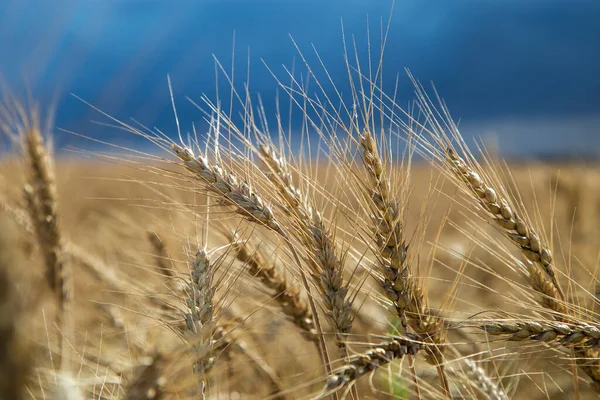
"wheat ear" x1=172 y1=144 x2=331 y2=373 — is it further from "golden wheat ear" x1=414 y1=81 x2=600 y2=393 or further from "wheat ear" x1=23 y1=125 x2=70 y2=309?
"wheat ear" x1=23 y1=125 x2=70 y2=309

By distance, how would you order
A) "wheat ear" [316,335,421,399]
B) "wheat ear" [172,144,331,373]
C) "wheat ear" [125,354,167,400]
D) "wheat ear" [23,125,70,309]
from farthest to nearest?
1. "wheat ear" [23,125,70,309]
2. "wheat ear" [125,354,167,400]
3. "wheat ear" [172,144,331,373]
4. "wheat ear" [316,335,421,399]

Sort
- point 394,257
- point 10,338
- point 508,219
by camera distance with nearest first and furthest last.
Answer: point 394,257 → point 508,219 → point 10,338

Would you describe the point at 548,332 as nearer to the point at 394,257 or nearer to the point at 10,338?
the point at 394,257

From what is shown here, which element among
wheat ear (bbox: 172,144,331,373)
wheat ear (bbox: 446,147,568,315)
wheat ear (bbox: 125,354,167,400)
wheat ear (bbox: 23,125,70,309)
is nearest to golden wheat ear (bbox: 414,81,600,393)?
wheat ear (bbox: 446,147,568,315)

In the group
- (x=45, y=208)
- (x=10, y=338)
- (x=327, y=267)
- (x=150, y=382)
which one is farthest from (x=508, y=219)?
(x=45, y=208)

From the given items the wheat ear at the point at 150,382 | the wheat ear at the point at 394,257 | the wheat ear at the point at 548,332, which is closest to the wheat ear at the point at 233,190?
the wheat ear at the point at 394,257

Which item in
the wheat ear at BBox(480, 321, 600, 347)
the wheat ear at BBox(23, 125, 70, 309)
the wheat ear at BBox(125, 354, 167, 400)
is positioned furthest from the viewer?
the wheat ear at BBox(23, 125, 70, 309)

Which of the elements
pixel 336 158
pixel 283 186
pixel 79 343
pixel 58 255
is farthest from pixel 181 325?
pixel 79 343

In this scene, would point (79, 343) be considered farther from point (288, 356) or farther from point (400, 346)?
point (400, 346)

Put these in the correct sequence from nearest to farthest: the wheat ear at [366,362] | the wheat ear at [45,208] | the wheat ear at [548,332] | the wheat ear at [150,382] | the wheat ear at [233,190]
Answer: the wheat ear at [366,362], the wheat ear at [548,332], the wheat ear at [233,190], the wheat ear at [150,382], the wheat ear at [45,208]

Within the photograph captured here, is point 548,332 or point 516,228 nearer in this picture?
point 548,332

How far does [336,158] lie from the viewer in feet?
4.08

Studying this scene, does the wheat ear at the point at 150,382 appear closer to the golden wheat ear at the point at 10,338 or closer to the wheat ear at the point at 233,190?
the golden wheat ear at the point at 10,338

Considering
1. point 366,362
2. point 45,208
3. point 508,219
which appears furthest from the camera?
point 45,208
